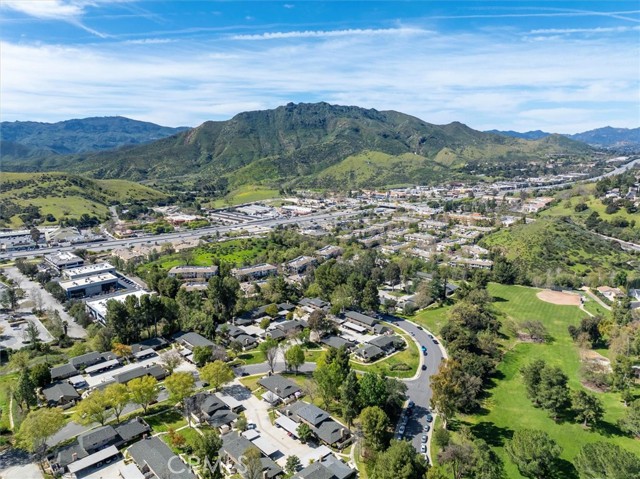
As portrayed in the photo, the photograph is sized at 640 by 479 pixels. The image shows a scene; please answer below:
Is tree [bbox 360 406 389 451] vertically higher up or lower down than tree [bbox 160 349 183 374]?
higher up

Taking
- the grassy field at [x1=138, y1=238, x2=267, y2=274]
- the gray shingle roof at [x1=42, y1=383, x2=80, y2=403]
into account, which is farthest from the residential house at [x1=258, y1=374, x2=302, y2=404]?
the grassy field at [x1=138, y1=238, x2=267, y2=274]

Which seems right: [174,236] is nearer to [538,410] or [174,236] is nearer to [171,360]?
[171,360]

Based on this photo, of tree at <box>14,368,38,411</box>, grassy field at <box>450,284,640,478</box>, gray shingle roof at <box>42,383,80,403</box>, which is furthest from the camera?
gray shingle roof at <box>42,383,80,403</box>

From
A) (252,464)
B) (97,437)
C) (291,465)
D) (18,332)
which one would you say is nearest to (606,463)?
(291,465)

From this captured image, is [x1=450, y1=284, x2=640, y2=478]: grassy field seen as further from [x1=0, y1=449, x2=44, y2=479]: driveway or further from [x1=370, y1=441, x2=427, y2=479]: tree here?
[x1=0, y1=449, x2=44, y2=479]: driveway

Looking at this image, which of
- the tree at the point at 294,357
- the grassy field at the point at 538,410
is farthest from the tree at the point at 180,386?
the grassy field at the point at 538,410

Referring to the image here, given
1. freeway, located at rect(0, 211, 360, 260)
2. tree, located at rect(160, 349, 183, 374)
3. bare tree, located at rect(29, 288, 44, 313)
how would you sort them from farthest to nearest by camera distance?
freeway, located at rect(0, 211, 360, 260) < bare tree, located at rect(29, 288, 44, 313) < tree, located at rect(160, 349, 183, 374)
